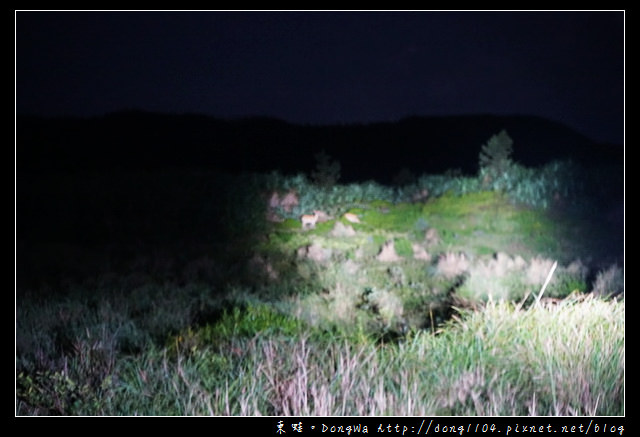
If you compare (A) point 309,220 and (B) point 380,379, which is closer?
(B) point 380,379

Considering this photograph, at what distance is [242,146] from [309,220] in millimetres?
7875

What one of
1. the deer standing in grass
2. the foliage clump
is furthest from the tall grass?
the foliage clump

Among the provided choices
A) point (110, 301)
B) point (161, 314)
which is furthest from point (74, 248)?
point (161, 314)

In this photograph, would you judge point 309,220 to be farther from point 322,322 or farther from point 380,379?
point 380,379

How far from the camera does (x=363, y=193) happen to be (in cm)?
1543

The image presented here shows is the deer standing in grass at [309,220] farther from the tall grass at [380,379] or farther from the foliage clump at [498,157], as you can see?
the tall grass at [380,379]

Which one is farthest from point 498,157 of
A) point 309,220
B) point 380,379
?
point 380,379

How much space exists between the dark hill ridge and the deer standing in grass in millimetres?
4198

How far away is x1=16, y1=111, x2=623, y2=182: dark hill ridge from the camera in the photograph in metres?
17.3

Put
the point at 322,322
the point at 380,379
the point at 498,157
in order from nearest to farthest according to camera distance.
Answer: the point at 380,379, the point at 322,322, the point at 498,157

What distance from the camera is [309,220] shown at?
12.7 metres

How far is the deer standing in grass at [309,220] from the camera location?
12.4 meters

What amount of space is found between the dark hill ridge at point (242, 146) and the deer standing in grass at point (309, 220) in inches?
165

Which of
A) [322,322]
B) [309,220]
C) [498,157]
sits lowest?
[322,322]
